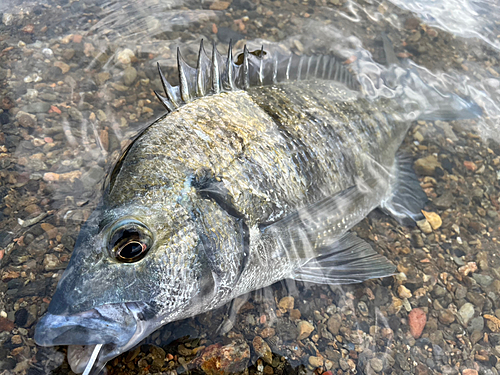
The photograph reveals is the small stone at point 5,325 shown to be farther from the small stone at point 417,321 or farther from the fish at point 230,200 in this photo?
the small stone at point 417,321

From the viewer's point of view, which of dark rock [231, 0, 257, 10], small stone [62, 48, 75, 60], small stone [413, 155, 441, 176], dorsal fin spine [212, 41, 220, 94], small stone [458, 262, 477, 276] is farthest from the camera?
dark rock [231, 0, 257, 10]

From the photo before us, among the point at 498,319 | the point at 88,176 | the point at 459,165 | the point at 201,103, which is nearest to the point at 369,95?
the point at 459,165

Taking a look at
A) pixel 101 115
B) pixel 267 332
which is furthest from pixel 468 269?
pixel 101 115

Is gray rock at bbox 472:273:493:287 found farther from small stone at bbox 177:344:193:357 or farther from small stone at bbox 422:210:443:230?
small stone at bbox 177:344:193:357

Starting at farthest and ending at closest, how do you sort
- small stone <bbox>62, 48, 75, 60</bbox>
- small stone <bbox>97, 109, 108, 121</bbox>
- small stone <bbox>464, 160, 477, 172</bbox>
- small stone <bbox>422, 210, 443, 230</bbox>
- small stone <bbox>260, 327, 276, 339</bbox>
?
small stone <bbox>464, 160, 477, 172</bbox> < small stone <bbox>62, 48, 75, 60</bbox> < small stone <bbox>422, 210, 443, 230</bbox> < small stone <bbox>97, 109, 108, 121</bbox> < small stone <bbox>260, 327, 276, 339</bbox>

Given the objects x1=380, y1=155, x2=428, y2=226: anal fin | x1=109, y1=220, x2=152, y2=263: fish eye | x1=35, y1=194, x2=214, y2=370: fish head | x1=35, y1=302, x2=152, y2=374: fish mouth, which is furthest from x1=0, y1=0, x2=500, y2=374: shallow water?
x1=109, y1=220, x2=152, y2=263: fish eye

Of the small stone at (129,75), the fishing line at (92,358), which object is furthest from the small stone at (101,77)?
the fishing line at (92,358)

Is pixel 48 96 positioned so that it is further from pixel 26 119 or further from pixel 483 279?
pixel 483 279
